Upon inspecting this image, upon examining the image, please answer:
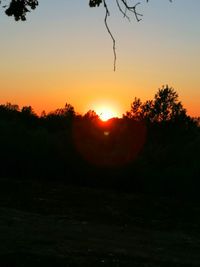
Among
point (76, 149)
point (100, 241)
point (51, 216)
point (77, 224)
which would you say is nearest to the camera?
point (100, 241)

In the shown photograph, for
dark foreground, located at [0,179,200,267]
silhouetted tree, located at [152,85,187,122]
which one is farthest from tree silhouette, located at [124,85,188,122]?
dark foreground, located at [0,179,200,267]

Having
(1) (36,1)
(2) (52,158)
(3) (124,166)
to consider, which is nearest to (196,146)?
(3) (124,166)

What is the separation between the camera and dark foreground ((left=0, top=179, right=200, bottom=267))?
632 inches

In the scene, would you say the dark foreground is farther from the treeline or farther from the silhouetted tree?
the silhouetted tree

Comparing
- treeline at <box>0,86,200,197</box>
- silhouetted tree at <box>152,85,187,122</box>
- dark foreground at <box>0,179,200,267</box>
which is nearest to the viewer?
dark foreground at <box>0,179,200,267</box>

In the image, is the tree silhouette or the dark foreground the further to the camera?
the tree silhouette

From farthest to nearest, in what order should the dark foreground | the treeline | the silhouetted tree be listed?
the silhouetted tree, the treeline, the dark foreground

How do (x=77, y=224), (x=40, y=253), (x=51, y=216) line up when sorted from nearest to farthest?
(x=40, y=253) → (x=77, y=224) → (x=51, y=216)

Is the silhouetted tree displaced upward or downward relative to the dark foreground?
upward

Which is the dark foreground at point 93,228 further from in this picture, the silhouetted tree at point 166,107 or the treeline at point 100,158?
the silhouetted tree at point 166,107

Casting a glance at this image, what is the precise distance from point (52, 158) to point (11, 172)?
12.0 feet

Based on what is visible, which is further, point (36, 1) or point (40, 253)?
point (40, 253)

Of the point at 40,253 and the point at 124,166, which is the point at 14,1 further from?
the point at 124,166

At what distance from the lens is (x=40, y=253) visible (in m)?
16.0
